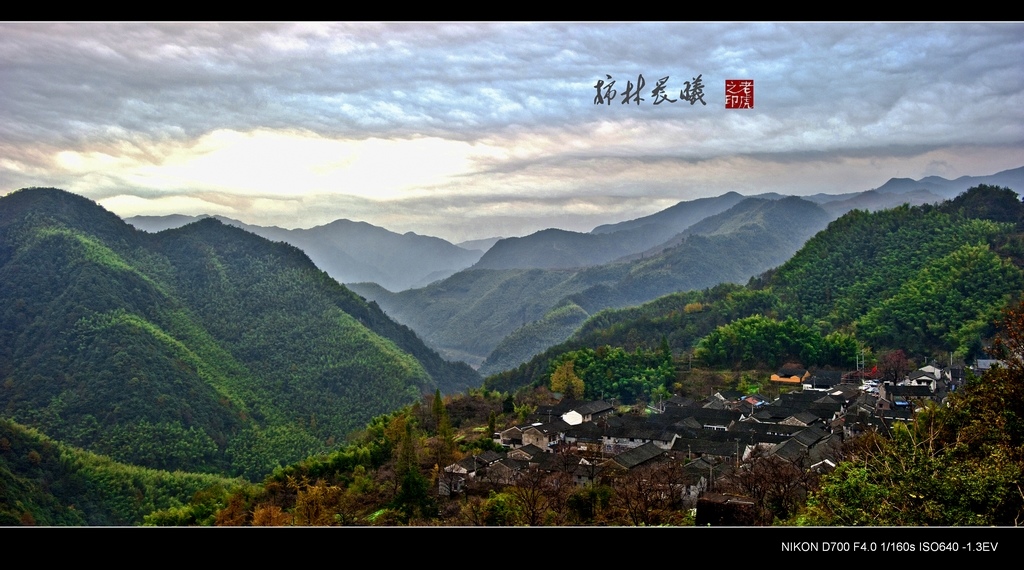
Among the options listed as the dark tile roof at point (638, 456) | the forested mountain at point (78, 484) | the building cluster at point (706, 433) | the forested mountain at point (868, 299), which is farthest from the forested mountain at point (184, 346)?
the dark tile roof at point (638, 456)

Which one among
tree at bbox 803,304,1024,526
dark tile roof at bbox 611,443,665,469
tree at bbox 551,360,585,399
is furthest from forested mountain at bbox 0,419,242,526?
tree at bbox 803,304,1024,526

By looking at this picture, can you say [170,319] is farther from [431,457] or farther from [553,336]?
[553,336]

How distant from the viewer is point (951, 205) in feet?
105

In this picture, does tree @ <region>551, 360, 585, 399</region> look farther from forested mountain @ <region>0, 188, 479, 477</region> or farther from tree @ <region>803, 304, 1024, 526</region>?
tree @ <region>803, 304, 1024, 526</region>

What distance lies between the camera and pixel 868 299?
1078 inches

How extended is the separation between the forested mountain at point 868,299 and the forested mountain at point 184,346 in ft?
26.1

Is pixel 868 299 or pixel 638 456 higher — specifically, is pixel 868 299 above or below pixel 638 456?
above

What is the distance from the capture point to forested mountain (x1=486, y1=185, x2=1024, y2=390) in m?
23.3

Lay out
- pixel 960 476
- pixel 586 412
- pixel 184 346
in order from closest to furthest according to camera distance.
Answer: pixel 960 476
pixel 586 412
pixel 184 346

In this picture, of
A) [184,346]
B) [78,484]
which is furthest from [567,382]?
[184,346]

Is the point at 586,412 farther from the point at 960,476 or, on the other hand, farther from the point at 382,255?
the point at 382,255

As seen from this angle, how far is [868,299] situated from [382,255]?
138322mm

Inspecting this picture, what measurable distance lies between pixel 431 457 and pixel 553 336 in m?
42.8
